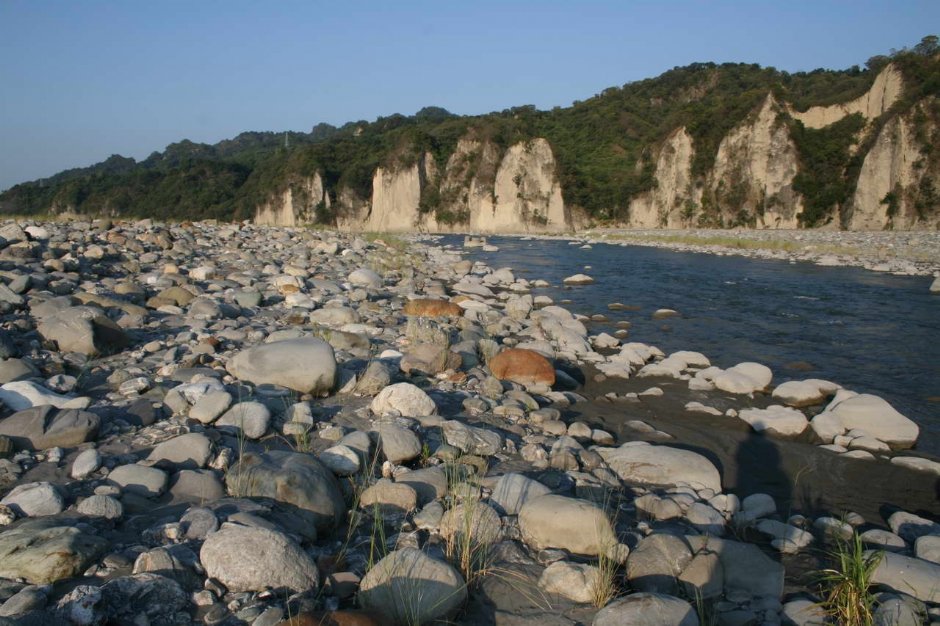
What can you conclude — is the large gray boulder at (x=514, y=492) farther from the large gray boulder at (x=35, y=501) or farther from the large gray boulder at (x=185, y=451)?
the large gray boulder at (x=35, y=501)

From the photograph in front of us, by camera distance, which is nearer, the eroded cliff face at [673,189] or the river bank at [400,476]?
the river bank at [400,476]

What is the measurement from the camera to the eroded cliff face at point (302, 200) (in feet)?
239

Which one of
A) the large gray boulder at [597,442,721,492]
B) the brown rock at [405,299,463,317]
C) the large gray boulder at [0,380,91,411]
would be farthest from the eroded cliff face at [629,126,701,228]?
the large gray boulder at [0,380,91,411]

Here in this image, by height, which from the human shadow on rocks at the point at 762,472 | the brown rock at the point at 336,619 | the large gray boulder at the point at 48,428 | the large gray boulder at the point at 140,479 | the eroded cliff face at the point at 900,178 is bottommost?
the human shadow on rocks at the point at 762,472

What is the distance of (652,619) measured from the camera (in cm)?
244

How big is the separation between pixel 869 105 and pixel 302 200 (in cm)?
6011

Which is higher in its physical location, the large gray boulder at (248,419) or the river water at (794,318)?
the large gray boulder at (248,419)

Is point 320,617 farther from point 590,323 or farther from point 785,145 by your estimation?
point 785,145

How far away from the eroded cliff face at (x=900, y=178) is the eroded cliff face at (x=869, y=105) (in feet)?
12.4

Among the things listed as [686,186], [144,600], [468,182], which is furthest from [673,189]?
[144,600]

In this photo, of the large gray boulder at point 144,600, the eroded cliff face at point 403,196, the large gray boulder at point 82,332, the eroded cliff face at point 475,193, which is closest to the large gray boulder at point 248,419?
the large gray boulder at point 144,600

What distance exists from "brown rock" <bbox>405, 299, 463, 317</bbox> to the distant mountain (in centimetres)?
4128

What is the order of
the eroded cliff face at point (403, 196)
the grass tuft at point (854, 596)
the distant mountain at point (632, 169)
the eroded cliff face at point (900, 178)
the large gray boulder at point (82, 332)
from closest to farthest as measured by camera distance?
the grass tuft at point (854, 596), the large gray boulder at point (82, 332), the eroded cliff face at point (900, 178), the distant mountain at point (632, 169), the eroded cliff face at point (403, 196)

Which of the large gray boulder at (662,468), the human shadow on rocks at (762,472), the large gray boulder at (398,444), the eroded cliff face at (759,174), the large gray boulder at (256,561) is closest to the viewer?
the large gray boulder at (256,561)
